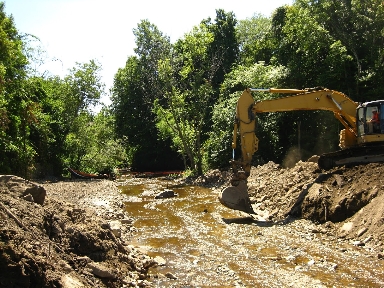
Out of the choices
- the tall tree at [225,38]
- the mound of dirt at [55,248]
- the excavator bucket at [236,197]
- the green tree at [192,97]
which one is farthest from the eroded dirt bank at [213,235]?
the tall tree at [225,38]

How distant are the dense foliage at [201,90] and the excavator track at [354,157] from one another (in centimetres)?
947

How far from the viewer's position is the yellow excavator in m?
13.7

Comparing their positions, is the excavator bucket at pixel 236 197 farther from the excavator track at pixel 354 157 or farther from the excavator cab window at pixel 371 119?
the excavator cab window at pixel 371 119

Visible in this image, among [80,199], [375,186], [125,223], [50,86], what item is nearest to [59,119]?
[50,86]

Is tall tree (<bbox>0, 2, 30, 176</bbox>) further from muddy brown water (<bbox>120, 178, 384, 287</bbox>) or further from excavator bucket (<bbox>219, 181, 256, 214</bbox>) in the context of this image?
excavator bucket (<bbox>219, 181, 256, 214</bbox>)

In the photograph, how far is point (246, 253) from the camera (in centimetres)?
997

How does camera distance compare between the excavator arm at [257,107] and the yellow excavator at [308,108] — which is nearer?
the yellow excavator at [308,108]

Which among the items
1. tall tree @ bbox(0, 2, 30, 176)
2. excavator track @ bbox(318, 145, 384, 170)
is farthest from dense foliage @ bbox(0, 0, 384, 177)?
excavator track @ bbox(318, 145, 384, 170)

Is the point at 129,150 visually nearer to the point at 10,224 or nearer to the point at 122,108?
the point at 122,108

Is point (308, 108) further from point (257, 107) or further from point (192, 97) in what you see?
point (192, 97)

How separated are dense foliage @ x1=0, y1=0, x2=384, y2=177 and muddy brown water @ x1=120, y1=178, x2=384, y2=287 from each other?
9492 millimetres

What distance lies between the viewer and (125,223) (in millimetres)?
13266

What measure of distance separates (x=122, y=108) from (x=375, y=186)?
3461 cm

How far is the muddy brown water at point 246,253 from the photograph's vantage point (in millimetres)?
8141
